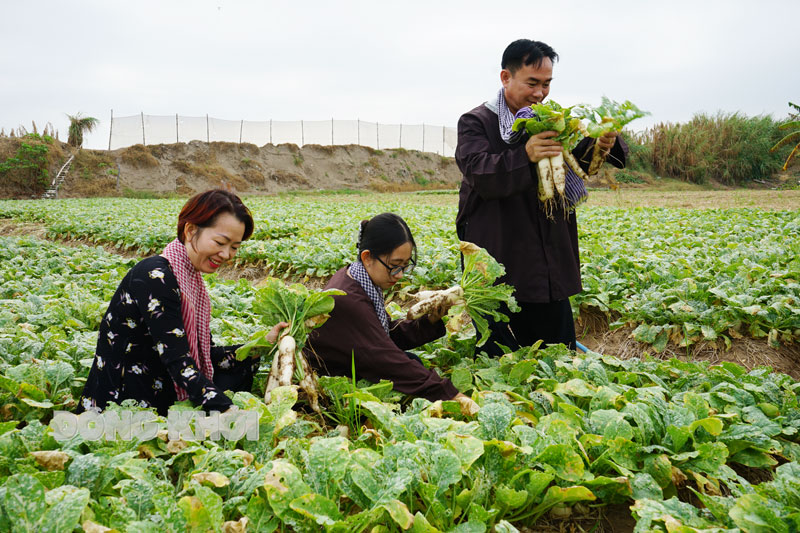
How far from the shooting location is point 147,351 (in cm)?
243

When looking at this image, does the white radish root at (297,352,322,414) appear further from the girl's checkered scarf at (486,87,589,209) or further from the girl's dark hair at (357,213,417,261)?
the girl's checkered scarf at (486,87,589,209)

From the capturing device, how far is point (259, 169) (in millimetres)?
34344

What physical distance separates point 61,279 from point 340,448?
203 inches

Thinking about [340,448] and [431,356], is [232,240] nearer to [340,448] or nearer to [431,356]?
[340,448]

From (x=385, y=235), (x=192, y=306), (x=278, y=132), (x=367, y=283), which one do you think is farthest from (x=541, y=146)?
(x=278, y=132)

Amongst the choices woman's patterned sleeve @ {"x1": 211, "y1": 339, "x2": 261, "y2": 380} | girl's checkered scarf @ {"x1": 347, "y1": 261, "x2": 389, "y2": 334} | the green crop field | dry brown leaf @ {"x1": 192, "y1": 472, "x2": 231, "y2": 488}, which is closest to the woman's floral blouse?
the green crop field

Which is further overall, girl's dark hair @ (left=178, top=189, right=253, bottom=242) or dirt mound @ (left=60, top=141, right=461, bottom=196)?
dirt mound @ (left=60, top=141, right=461, bottom=196)

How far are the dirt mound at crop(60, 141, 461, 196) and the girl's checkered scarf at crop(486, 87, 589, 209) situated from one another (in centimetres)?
2734

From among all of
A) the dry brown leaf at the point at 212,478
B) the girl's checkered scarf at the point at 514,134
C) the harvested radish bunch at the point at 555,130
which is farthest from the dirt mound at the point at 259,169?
the dry brown leaf at the point at 212,478

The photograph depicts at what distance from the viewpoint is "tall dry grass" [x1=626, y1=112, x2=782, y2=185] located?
27156mm

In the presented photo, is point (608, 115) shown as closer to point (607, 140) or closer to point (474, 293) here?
point (607, 140)

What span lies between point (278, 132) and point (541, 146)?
3838 cm

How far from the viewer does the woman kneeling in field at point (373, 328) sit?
8.29 ft

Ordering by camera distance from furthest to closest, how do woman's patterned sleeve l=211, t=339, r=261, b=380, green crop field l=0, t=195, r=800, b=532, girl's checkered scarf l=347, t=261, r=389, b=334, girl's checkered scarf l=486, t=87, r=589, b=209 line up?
girl's checkered scarf l=486, t=87, r=589, b=209, woman's patterned sleeve l=211, t=339, r=261, b=380, girl's checkered scarf l=347, t=261, r=389, b=334, green crop field l=0, t=195, r=800, b=532
